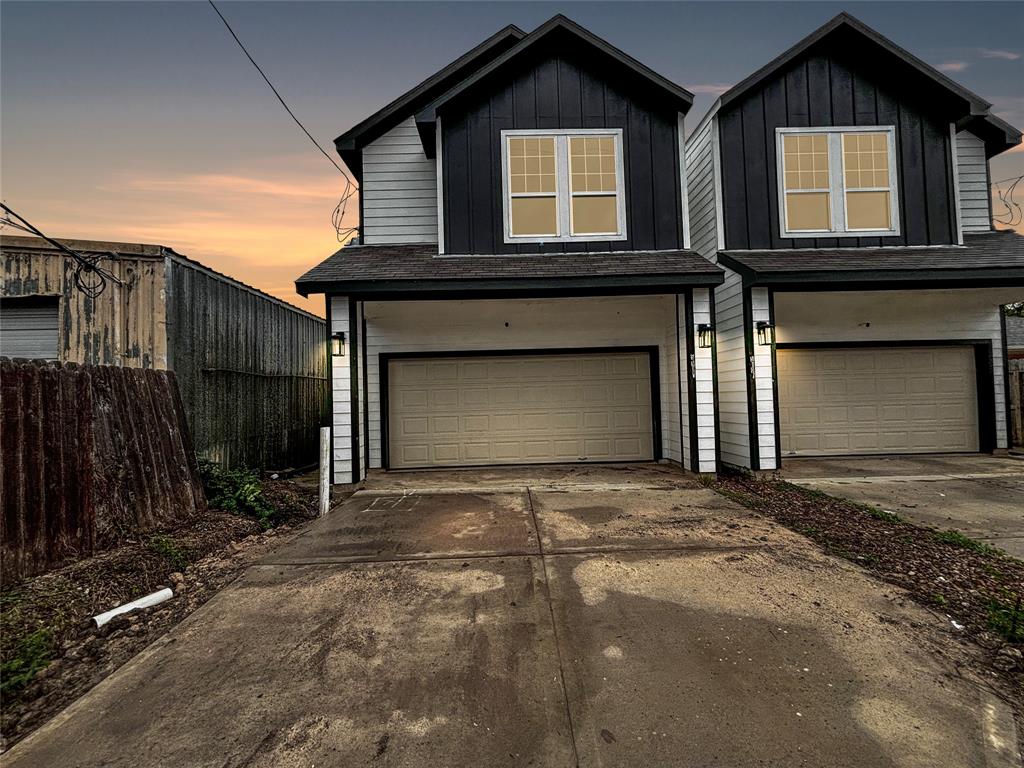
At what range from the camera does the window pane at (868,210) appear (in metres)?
7.96

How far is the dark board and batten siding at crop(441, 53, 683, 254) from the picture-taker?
775 centimetres

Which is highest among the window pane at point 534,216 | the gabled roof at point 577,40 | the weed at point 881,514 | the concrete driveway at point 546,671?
the gabled roof at point 577,40

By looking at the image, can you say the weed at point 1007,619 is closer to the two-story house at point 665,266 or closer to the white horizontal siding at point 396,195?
the two-story house at point 665,266

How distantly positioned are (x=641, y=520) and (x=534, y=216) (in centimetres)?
523

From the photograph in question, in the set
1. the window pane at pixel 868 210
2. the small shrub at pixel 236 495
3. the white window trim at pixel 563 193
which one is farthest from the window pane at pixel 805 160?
the small shrub at pixel 236 495

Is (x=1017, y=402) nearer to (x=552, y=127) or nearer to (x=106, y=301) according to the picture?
(x=552, y=127)

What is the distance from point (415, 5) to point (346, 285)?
7616 mm

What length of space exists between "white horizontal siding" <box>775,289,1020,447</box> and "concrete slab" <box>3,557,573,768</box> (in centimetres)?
824

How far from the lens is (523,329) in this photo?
29.9ft

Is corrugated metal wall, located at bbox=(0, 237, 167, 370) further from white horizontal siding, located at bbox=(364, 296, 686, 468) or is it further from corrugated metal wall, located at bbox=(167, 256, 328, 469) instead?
white horizontal siding, located at bbox=(364, 296, 686, 468)

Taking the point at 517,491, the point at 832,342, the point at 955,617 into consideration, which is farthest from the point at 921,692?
the point at 832,342

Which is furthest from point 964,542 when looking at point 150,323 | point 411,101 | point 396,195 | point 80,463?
point 411,101

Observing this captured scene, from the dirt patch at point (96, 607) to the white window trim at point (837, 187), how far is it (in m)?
9.13

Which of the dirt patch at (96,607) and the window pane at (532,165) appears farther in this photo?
the window pane at (532,165)
